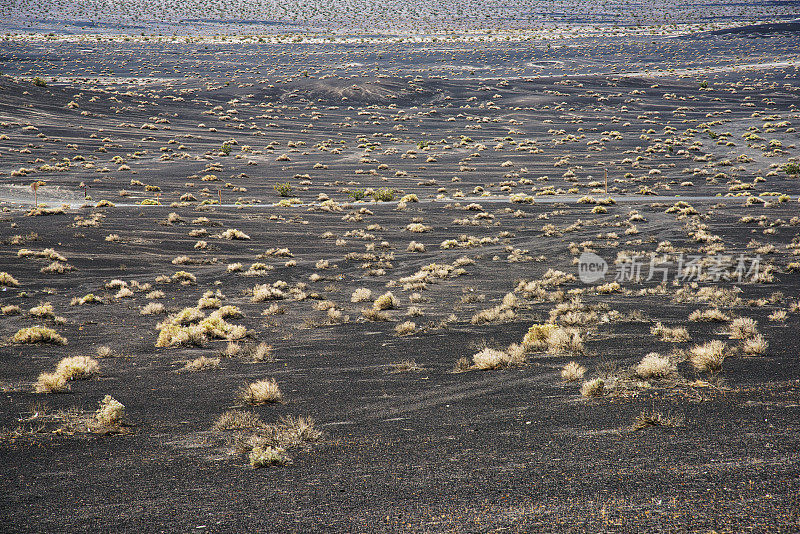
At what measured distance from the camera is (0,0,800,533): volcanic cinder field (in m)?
5.66

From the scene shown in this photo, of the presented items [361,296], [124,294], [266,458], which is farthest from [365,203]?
[266,458]

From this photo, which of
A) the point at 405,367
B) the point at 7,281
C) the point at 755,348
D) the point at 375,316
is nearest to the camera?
the point at 755,348

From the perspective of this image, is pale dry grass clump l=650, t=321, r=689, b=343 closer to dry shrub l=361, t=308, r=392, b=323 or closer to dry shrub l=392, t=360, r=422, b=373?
dry shrub l=392, t=360, r=422, b=373

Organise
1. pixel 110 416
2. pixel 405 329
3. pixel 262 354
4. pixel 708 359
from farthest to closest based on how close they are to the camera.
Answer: pixel 405 329, pixel 262 354, pixel 708 359, pixel 110 416

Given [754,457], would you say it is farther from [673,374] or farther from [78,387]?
[78,387]

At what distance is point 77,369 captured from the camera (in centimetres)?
980

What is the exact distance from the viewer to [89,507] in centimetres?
558

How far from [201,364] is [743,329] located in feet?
35.2

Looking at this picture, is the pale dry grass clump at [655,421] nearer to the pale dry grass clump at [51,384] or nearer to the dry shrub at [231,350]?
the dry shrub at [231,350]

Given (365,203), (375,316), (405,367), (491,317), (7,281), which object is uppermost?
(405,367)

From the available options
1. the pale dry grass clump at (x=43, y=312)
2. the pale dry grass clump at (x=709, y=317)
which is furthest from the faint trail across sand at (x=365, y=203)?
the pale dry grass clump at (x=709, y=317)

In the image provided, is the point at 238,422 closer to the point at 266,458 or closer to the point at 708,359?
the point at 266,458

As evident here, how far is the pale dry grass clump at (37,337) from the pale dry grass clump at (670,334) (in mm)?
12769

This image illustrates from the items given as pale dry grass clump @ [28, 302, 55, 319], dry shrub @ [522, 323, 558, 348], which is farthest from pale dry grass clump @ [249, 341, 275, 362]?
pale dry grass clump @ [28, 302, 55, 319]
